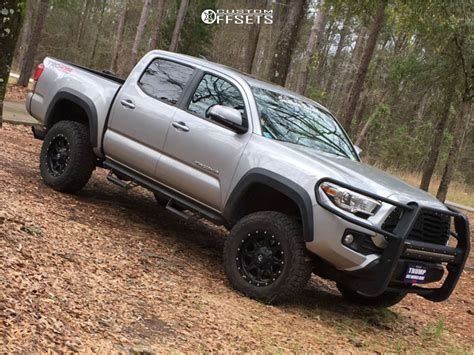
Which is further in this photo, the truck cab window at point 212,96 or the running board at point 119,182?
the running board at point 119,182

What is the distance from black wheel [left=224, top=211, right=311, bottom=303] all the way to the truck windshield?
3.00 ft

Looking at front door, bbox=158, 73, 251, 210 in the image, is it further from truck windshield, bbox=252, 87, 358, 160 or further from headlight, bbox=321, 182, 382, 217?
headlight, bbox=321, 182, 382, 217

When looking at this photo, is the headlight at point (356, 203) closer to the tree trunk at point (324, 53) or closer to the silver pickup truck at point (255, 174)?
the silver pickup truck at point (255, 174)

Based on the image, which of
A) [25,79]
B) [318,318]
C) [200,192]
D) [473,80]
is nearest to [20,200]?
[200,192]

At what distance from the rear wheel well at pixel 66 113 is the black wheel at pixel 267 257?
9.96 ft

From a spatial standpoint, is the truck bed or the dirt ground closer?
the dirt ground

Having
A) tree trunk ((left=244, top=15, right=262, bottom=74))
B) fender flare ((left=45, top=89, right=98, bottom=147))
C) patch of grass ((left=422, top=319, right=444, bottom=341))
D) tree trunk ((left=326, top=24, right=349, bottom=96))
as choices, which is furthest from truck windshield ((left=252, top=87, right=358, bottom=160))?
tree trunk ((left=326, top=24, right=349, bottom=96))

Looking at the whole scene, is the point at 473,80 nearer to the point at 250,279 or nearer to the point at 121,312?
the point at 250,279

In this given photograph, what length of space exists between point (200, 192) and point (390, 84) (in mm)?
20192

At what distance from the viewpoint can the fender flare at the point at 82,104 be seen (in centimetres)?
642

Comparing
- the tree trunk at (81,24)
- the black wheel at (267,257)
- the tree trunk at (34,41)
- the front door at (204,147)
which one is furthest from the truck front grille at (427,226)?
the tree trunk at (81,24)

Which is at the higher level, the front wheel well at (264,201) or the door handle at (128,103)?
the door handle at (128,103)

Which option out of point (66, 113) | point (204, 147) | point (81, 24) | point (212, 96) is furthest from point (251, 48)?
point (81, 24)

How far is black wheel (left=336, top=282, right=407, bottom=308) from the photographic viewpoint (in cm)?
537
